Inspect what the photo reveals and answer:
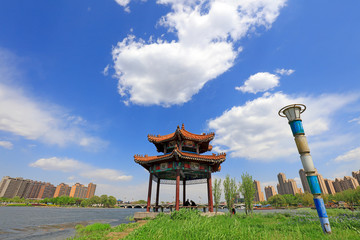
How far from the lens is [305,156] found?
8.77m

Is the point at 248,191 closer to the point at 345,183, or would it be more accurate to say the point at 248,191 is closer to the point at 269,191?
the point at 345,183

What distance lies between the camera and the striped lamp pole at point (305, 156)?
7.89m

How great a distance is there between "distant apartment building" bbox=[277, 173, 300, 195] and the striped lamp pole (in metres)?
143

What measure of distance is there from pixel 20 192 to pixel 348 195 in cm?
22666

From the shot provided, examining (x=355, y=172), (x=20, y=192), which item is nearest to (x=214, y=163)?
(x=355, y=172)

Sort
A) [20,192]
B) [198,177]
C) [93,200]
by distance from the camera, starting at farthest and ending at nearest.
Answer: [20,192] < [93,200] < [198,177]

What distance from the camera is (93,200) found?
386 ft

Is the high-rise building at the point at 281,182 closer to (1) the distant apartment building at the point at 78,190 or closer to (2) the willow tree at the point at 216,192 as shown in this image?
(2) the willow tree at the point at 216,192

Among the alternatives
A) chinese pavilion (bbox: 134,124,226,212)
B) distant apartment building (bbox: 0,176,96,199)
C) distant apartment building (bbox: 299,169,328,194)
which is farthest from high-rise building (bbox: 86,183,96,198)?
chinese pavilion (bbox: 134,124,226,212)

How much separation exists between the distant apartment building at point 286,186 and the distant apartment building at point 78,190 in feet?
643

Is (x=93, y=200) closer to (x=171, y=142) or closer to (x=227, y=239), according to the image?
(x=171, y=142)

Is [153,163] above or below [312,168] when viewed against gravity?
above

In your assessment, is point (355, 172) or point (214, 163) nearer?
point (214, 163)

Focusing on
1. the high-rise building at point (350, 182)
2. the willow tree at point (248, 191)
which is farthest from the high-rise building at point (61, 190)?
the high-rise building at point (350, 182)
